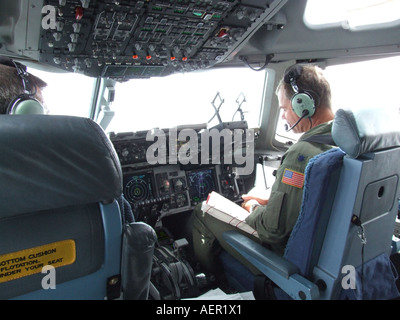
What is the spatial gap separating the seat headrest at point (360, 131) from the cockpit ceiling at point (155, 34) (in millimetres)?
1190

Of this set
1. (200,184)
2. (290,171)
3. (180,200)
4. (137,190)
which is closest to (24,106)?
(290,171)

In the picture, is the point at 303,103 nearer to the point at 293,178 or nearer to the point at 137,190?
the point at 293,178

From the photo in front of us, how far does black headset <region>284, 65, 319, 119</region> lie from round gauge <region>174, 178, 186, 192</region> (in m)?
1.39

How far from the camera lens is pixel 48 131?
34.4 inches

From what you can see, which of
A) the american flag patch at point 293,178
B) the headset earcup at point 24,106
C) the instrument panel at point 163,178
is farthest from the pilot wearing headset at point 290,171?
the headset earcup at point 24,106

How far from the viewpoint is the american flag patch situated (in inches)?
60.9

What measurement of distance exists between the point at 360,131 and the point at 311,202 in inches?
14.1

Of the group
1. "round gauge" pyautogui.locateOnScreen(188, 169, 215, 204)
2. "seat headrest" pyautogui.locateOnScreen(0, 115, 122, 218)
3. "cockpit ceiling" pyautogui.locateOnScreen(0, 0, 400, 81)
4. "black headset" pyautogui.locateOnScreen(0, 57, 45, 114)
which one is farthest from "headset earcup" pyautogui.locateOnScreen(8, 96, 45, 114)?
"round gauge" pyautogui.locateOnScreen(188, 169, 215, 204)

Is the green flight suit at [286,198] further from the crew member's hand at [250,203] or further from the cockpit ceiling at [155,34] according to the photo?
the cockpit ceiling at [155,34]

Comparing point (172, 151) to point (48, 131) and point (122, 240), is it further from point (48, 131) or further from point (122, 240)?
point (48, 131)

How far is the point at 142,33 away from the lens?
86.9 inches

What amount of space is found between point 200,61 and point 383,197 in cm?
197

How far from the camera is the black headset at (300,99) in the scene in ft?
5.74

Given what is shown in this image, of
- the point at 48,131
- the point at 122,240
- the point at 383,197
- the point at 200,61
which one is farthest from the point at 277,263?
the point at 200,61
